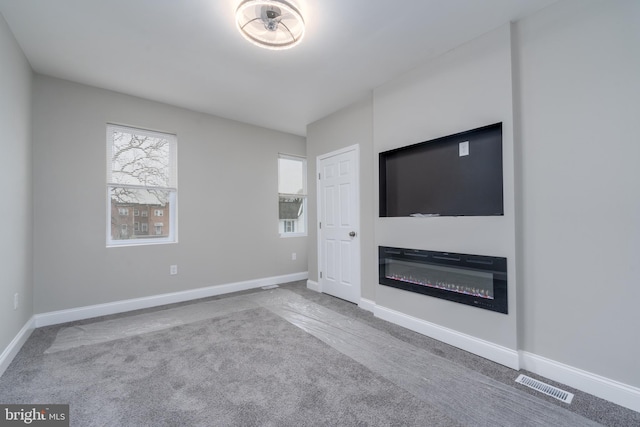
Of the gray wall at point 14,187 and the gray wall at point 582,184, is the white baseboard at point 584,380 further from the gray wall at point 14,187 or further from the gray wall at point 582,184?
the gray wall at point 14,187

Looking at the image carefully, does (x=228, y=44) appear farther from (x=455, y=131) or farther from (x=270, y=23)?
(x=455, y=131)

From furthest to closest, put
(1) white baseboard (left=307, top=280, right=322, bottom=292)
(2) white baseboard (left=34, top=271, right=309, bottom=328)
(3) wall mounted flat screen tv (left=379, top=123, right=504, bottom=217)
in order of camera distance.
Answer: (1) white baseboard (left=307, top=280, right=322, bottom=292) → (2) white baseboard (left=34, top=271, right=309, bottom=328) → (3) wall mounted flat screen tv (left=379, top=123, right=504, bottom=217)

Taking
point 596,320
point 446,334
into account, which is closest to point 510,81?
point 596,320

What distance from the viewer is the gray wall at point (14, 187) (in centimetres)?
213

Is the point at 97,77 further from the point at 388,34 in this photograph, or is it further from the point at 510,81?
the point at 510,81

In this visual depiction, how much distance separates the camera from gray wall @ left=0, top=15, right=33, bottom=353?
213cm

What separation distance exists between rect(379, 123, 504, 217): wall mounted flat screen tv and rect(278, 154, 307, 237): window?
227 cm

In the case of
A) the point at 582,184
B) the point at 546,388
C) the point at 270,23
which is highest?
the point at 270,23

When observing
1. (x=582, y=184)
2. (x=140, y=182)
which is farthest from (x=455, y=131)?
(x=140, y=182)

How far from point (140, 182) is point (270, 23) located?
2.63 meters

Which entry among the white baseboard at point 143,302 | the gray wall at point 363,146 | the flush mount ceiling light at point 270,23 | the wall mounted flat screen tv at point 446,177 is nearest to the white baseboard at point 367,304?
the gray wall at point 363,146

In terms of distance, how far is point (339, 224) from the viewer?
3.93m

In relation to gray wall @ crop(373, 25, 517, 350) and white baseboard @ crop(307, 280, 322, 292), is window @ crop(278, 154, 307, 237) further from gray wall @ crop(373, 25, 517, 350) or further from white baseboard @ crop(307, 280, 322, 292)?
gray wall @ crop(373, 25, 517, 350)

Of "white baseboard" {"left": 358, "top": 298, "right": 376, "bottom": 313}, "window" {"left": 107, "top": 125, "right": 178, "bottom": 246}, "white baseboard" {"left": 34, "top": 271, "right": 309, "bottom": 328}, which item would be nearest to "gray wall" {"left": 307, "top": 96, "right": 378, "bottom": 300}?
"white baseboard" {"left": 358, "top": 298, "right": 376, "bottom": 313}
